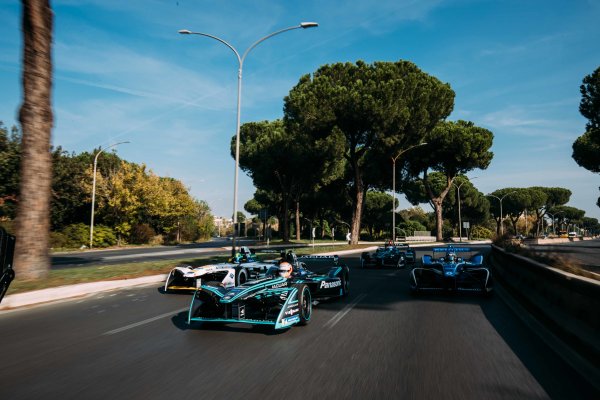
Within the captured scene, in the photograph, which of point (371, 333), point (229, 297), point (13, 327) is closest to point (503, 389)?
point (371, 333)

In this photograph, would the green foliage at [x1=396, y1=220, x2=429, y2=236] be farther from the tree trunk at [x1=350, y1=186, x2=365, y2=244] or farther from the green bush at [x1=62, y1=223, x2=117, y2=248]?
the green bush at [x1=62, y1=223, x2=117, y2=248]

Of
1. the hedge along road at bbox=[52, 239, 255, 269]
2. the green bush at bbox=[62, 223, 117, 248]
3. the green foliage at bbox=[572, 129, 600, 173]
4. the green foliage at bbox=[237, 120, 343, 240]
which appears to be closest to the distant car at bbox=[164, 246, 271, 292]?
the hedge along road at bbox=[52, 239, 255, 269]

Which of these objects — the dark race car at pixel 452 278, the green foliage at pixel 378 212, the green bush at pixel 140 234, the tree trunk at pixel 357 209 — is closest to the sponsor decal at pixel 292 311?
the dark race car at pixel 452 278

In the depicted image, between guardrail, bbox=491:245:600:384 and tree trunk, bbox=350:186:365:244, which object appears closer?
guardrail, bbox=491:245:600:384

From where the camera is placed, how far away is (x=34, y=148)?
11664mm

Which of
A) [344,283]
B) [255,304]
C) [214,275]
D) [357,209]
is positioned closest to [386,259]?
[344,283]

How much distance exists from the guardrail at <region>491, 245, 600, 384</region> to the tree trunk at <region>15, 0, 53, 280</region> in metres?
11.4

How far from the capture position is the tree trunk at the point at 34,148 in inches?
451

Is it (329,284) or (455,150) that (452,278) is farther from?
(455,150)

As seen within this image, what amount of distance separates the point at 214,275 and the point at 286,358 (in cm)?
573

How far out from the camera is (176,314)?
27.9 ft

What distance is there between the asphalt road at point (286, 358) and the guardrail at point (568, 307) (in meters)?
0.37

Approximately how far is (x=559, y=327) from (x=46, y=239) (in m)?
11.7

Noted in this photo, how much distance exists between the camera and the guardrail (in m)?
5.47
